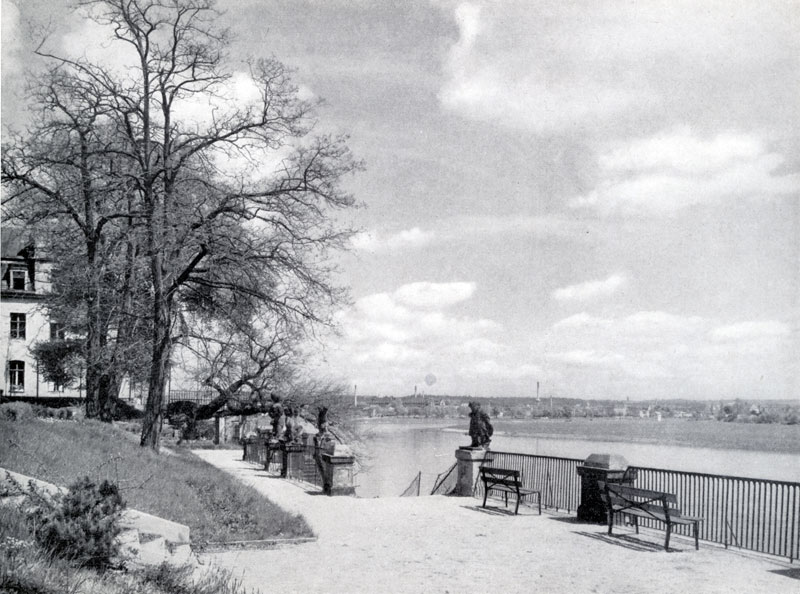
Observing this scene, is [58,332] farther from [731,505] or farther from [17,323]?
[17,323]

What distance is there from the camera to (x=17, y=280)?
46.1 meters

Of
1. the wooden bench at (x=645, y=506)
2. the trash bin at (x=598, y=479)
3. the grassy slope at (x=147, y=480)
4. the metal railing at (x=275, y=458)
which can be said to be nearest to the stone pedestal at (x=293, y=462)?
the metal railing at (x=275, y=458)

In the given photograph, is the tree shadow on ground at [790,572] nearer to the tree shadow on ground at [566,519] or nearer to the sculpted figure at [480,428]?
the tree shadow on ground at [566,519]

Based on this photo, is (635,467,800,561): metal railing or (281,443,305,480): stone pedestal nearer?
(635,467,800,561): metal railing

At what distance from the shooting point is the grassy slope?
29.3 feet

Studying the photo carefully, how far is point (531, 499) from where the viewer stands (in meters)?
15.1

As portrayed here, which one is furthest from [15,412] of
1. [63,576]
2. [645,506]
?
[645,506]

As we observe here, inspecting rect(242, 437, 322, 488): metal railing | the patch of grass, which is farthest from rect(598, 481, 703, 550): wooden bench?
rect(242, 437, 322, 488): metal railing

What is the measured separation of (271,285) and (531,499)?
7730 millimetres

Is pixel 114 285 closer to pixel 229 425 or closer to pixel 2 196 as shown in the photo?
pixel 2 196

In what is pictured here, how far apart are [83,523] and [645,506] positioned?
7.42 m

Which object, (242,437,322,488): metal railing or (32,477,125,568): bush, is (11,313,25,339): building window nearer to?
(242,437,322,488): metal railing

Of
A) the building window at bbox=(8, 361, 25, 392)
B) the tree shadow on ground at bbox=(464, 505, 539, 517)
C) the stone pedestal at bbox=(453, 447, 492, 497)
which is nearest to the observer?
the tree shadow on ground at bbox=(464, 505, 539, 517)

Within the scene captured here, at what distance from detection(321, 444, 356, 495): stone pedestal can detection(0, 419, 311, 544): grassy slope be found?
108 inches
